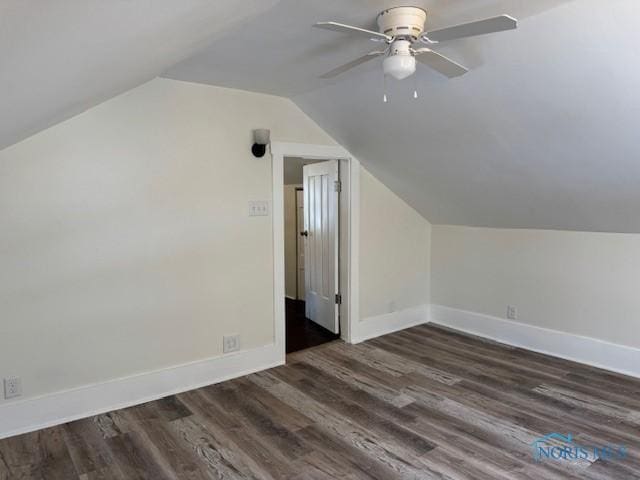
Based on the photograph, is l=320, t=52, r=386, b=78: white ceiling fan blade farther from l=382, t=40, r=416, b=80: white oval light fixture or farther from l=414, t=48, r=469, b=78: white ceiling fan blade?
l=414, t=48, r=469, b=78: white ceiling fan blade

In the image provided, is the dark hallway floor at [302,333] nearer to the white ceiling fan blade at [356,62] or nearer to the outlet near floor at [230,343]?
the outlet near floor at [230,343]

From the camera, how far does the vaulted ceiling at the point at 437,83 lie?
1.42m

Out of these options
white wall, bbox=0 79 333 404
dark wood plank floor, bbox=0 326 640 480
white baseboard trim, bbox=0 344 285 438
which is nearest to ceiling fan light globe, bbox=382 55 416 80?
white wall, bbox=0 79 333 404

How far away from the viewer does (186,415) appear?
2.90 m

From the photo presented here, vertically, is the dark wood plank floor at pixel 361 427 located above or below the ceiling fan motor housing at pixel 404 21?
below

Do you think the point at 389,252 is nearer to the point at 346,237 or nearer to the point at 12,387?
Answer: the point at 346,237

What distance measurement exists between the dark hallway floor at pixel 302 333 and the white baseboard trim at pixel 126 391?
0.50 m

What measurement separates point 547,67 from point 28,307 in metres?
3.28

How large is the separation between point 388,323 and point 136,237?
270 centimetres

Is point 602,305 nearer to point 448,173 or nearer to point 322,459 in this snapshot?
point 448,173

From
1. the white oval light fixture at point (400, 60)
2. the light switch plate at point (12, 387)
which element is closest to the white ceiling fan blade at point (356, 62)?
the white oval light fixture at point (400, 60)

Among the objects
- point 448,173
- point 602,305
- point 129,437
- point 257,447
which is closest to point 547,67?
point 448,173

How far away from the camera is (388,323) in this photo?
4594 mm

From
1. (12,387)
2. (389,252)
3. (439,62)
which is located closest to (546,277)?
(389,252)
